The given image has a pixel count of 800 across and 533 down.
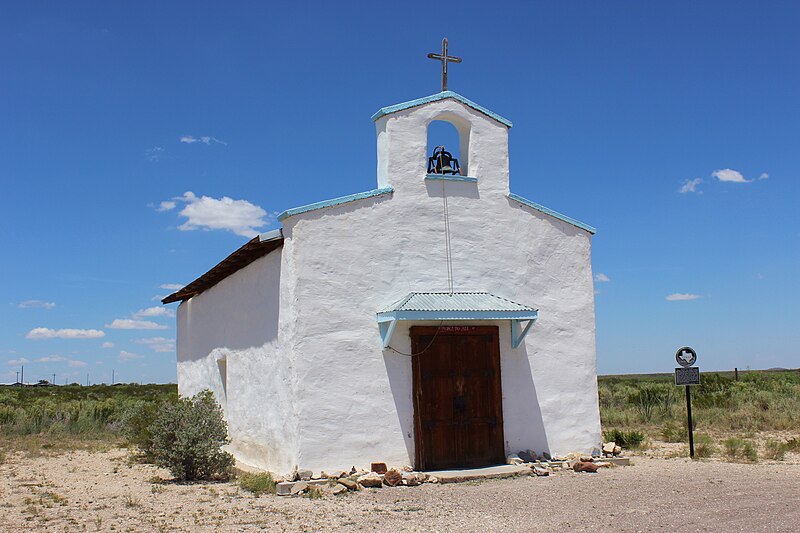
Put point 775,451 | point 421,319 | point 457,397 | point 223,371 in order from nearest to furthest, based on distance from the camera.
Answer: point 421,319 → point 457,397 → point 775,451 → point 223,371

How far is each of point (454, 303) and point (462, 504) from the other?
3.33 meters

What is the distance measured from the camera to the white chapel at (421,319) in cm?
1133

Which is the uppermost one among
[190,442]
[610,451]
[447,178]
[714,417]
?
[447,178]

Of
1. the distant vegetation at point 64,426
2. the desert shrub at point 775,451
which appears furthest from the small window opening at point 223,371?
the desert shrub at point 775,451

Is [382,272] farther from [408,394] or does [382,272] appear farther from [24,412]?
[24,412]

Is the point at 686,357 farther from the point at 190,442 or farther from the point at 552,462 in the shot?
the point at 190,442

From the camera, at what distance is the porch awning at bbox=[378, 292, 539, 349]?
11.1 m

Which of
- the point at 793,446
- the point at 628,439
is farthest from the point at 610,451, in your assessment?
the point at 793,446

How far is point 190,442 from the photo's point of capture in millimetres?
12000

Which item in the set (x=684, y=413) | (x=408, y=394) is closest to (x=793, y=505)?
(x=408, y=394)

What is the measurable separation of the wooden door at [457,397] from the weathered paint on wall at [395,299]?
0.22m

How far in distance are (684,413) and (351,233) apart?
1426cm

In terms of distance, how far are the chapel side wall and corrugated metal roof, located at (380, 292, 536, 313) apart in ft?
6.39

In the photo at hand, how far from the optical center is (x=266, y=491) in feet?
34.7
